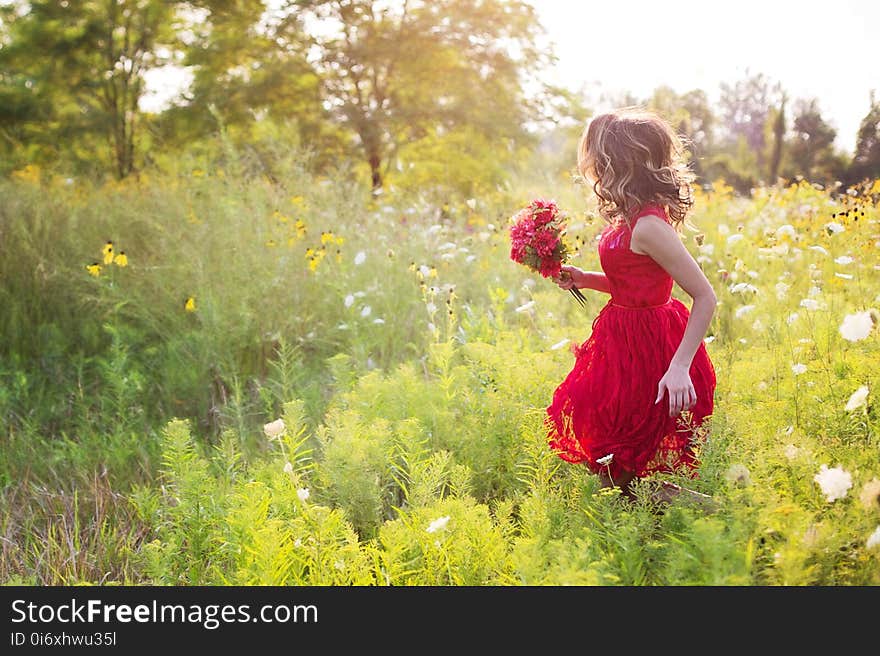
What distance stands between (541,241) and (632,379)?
0.60 m

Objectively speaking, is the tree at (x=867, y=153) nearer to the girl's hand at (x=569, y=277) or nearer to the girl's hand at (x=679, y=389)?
the girl's hand at (x=569, y=277)

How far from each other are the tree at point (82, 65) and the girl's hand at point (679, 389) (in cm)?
1053

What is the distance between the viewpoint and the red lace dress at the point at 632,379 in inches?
93.7

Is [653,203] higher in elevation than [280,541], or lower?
higher

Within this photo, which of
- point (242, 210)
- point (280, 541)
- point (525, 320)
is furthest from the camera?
point (242, 210)

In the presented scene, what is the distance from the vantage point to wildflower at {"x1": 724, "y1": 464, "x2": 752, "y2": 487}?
1.83 m

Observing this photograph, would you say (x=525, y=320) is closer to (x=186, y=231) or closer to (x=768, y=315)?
(x=768, y=315)

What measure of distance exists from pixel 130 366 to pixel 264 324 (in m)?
0.91

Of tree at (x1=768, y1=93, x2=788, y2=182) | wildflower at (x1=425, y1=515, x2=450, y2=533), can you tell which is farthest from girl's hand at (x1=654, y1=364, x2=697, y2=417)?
tree at (x1=768, y1=93, x2=788, y2=182)

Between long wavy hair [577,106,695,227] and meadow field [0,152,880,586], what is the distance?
0.68 metres
